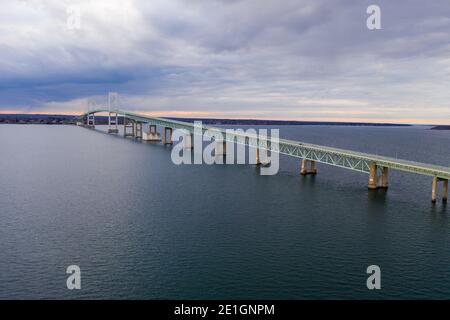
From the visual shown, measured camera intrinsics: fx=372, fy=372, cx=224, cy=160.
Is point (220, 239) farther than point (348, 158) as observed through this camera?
No

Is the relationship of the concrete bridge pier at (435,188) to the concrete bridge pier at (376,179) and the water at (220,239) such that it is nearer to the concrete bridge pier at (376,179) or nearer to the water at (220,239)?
the water at (220,239)

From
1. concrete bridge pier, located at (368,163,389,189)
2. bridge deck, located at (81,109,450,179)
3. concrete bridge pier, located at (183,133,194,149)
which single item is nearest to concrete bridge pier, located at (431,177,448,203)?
bridge deck, located at (81,109,450,179)

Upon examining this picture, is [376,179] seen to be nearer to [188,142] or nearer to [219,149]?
[219,149]

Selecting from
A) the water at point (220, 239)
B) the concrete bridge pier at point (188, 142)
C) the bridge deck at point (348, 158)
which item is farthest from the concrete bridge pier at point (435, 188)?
the concrete bridge pier at point (188, 142)

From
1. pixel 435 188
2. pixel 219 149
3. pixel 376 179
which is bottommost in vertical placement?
pixel 435 188

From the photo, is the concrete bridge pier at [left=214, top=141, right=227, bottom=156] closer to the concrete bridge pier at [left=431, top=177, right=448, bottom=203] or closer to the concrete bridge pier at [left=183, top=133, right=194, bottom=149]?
the concrete bridge pier at [left=183, top=133, right=194, bottom=149]

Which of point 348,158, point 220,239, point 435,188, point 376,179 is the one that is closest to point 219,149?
point 348,158

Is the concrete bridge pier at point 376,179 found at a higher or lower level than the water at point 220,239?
higher
